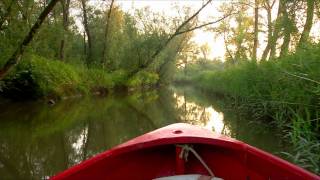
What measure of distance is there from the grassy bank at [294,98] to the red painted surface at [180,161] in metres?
1.27

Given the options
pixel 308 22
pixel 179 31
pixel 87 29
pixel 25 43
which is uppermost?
pixel 87 29

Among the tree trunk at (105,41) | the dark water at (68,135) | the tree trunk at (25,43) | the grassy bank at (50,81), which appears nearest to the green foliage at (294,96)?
the dark water at (68,135)

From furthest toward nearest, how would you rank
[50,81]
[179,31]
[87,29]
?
1. [87,29]
2. [179,31]
3. [50,81]

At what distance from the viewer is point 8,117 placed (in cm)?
1012

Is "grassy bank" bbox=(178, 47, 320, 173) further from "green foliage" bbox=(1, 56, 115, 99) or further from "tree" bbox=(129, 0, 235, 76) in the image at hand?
"tree" bbox=(129, 0, 235, 76)

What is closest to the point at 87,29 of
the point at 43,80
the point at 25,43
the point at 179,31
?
the point at 179,31

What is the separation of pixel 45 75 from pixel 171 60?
801 inches

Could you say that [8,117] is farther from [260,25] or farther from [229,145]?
[260,25]

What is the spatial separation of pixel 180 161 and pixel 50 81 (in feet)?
45.2

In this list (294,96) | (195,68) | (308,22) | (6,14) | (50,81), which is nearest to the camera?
(294,96)

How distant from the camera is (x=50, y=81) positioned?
619 inches

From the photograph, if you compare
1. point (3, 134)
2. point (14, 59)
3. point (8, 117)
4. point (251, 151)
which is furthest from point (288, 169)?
point (8, 117)

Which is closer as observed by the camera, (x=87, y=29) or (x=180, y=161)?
(x=180, y=161)

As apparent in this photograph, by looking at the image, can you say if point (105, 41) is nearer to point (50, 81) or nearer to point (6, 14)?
point (50, 81)
